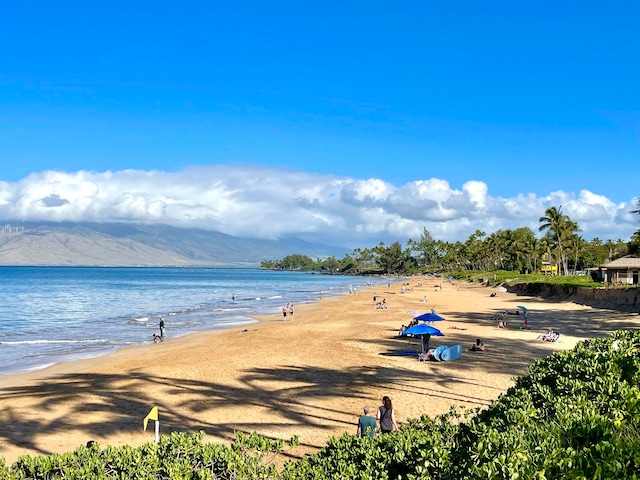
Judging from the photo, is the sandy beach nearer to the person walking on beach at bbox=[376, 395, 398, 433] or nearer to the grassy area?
the person walking on beach at bbox=[376, 395, 398, 433]

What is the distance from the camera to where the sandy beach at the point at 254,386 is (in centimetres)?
1344

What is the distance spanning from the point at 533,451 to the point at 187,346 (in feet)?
84.8

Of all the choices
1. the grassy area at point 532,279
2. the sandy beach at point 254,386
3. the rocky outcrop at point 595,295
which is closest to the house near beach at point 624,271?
the grassy area at point 532,279

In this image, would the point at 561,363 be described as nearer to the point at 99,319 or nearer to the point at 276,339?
the point at 276,339

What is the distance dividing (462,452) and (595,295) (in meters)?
49.1

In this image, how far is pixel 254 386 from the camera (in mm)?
17906

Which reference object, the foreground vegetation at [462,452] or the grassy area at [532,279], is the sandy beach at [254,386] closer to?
the foreground vegetation at [462,452]

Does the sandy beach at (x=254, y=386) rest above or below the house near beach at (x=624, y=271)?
below

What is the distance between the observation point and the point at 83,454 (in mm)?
6320

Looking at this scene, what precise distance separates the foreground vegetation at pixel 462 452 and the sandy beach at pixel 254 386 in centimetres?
544

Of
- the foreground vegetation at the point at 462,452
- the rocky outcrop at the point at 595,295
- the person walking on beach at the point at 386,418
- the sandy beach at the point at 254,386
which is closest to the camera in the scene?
the foreground vegetation at the point at 462,452

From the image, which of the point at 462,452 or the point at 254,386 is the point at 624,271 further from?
the point at 462,452

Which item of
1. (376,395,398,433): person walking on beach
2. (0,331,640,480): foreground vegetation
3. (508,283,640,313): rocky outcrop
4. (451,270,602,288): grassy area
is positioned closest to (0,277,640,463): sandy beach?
(376,395,398,433): person walking on beach

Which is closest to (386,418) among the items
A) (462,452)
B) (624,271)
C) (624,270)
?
(462,452)
